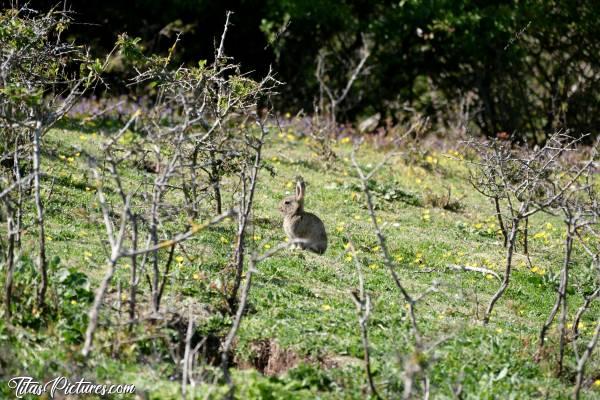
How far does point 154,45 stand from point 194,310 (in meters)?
13.4

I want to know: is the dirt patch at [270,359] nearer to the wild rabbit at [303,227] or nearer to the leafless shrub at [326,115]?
the wild rabbit at [303,227]

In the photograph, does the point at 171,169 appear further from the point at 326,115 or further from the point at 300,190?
the point at 326,115

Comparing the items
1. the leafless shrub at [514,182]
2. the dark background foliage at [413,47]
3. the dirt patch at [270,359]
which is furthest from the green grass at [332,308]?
the dark background foliage at [413,47]

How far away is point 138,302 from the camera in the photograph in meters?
7.57

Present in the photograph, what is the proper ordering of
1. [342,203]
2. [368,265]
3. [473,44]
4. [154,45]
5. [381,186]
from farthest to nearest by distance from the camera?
[154,45], [473,44], [381,186], [342,203], [368,265]

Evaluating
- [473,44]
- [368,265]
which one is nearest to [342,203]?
[368,265]

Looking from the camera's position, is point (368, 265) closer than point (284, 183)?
Yes

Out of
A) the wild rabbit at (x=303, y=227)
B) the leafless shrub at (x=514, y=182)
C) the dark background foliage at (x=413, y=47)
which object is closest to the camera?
the leafless shrub at (x=514, y=182)

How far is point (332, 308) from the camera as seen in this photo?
8094 millimetres

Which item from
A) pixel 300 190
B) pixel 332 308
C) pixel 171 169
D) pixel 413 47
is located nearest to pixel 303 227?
pixel 300 190

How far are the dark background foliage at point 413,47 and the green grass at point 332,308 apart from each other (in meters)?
6.71

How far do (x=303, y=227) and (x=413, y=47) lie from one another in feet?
36.5

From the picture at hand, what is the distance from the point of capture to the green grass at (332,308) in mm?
6523

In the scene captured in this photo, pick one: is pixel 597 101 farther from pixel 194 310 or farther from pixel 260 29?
pixel 194 310
